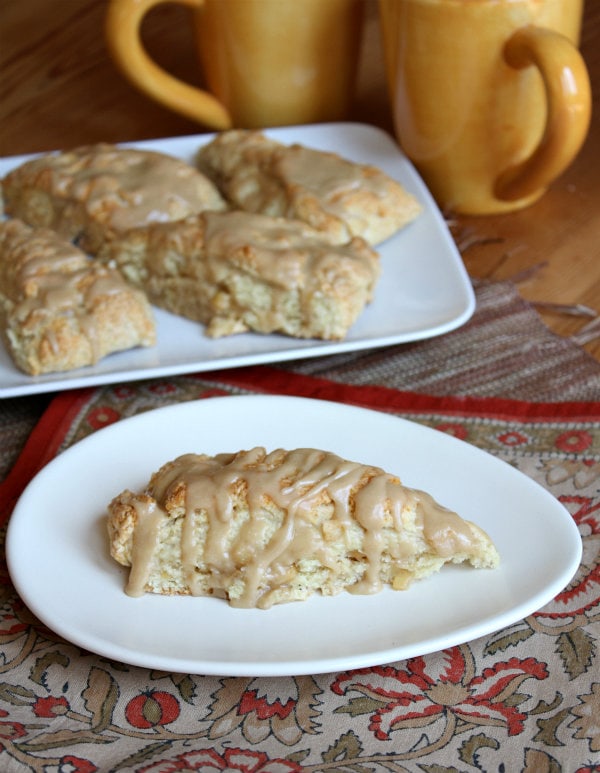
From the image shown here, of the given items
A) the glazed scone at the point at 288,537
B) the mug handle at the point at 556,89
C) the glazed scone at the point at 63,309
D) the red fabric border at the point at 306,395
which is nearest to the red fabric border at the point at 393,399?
the red fabric border at the point at 306,395

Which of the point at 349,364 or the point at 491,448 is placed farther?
the point at 349,364

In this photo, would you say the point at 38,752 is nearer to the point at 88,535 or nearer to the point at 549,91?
the point at 88,535

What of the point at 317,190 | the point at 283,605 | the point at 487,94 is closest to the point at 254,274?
the point at 317,190

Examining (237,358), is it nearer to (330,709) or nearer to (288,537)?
(288,537)

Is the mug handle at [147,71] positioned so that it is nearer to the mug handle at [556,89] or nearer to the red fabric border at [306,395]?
the mug handle at [556,89]

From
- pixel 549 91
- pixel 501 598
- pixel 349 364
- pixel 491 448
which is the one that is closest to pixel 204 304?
pixel 349 364

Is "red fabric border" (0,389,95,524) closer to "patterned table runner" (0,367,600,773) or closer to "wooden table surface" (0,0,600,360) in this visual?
"patterned table runner" (0,367,600,773)
